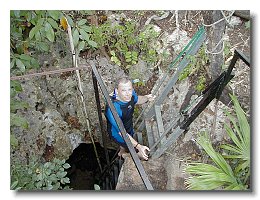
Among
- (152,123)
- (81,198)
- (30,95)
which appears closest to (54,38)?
(30,95)

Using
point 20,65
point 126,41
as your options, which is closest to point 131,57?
point 126,41

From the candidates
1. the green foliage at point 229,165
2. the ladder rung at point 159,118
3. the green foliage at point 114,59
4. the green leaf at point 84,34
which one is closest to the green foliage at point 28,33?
the green leaf at point 84,34

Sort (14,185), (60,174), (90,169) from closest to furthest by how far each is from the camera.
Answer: (14,185) < (60,174) < (90,169)

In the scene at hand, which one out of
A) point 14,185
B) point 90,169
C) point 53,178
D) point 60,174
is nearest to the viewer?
point 14,185

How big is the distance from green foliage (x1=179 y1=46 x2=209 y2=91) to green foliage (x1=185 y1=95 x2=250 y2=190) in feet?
0.59

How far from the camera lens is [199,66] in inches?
79.3

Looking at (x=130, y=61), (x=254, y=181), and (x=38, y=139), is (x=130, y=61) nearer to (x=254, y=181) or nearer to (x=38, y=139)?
(x=38, y=139)

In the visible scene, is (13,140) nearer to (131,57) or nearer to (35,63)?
(35,63)

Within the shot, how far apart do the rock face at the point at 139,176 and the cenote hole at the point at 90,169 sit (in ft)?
0.27

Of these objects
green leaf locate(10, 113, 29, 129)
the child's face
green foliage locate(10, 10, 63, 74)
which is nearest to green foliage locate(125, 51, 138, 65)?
the child's face

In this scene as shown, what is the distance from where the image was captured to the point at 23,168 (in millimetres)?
1967

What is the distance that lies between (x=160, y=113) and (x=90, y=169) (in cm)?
64

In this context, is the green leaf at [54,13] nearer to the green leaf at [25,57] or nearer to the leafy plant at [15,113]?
the green leaf at [25,57]
